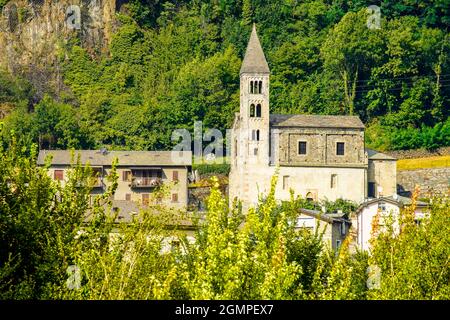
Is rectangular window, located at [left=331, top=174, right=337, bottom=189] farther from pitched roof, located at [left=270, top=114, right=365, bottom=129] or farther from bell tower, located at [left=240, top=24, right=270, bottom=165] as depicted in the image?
bell tower, located at [left=240, top=24, right=270, bottom=165]

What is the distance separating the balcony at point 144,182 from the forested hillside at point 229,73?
1078cm

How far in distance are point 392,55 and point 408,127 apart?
585 cm

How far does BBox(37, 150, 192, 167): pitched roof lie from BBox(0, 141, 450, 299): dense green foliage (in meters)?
42.5

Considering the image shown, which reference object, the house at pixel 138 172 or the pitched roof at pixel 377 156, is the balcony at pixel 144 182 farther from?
the pitched roof at pixel 377 156

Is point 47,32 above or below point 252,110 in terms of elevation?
above

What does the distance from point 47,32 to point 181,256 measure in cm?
A: 7286

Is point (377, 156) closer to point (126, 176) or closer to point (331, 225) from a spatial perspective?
point (126, 176)

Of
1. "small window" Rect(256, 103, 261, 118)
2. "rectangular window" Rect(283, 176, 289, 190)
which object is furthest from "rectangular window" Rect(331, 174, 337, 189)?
"small window" Rect(256, 103, 261, 118)

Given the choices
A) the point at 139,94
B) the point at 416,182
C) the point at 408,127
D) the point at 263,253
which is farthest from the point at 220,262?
the point at 139,94

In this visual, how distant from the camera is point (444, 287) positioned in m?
33.2

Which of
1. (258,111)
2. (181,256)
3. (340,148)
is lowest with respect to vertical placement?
(340,148)

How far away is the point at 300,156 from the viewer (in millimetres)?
79812

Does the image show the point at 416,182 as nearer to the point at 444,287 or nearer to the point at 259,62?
the point at 259,62

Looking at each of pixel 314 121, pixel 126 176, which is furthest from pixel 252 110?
pixel 126 176
